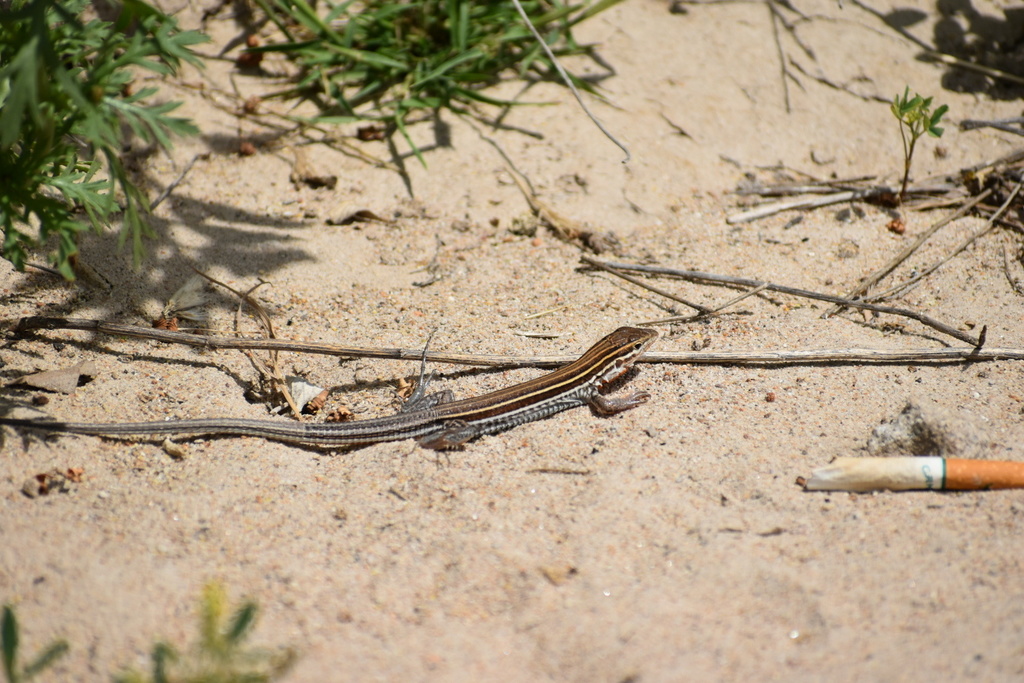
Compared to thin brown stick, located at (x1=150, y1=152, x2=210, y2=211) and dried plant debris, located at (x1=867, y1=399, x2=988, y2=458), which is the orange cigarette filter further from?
thin brown stick, located at (x1=150, y1=152, x2=210, y2=211)

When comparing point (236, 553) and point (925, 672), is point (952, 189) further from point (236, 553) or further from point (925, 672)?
Result: point (236, 553)

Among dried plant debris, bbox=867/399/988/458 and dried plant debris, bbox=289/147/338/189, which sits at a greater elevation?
dried plant debris, bbox=289/147/338/189

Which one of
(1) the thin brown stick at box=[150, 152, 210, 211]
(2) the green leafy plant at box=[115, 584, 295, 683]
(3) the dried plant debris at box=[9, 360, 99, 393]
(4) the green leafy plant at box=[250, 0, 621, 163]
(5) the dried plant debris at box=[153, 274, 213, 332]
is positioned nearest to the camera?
(2) the green leafy plant at box=[115, 584, 295, 683]

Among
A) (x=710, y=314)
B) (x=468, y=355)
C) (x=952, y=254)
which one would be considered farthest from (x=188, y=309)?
(x=952, y=254)

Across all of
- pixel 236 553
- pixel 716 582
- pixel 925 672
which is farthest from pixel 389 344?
pixel 925 672

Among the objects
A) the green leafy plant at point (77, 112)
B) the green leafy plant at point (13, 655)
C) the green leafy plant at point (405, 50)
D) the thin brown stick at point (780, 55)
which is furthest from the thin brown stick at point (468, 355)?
the thin brown stick at point (780, 55)

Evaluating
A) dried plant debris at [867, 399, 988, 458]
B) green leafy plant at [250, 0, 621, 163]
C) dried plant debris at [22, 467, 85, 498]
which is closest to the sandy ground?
dried plant debris at [22, 467, 85, 498]

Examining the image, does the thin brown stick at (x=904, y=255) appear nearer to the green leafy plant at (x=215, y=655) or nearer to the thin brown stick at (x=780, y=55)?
the thin brown stick at (x=780, y=55)

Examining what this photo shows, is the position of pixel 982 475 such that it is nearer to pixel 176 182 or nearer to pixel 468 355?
pixel 468 355
